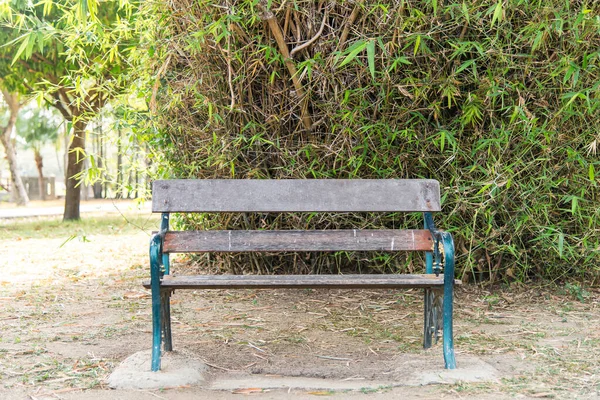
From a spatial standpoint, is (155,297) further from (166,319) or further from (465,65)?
(465,65)

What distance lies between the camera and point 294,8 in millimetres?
4020

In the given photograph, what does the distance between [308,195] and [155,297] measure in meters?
0.97

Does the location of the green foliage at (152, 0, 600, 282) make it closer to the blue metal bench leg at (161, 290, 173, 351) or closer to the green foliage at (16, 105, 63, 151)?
the blue metal bench leg at (161, 290, 173, 351)

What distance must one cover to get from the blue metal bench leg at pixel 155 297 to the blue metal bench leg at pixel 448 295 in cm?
131

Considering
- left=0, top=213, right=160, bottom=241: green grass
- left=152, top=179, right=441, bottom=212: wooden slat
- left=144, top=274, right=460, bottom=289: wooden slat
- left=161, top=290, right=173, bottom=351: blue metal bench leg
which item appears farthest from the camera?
left=0, top=213, right=160, bottom=241: green grass

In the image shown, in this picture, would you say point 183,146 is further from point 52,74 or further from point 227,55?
point 52,74

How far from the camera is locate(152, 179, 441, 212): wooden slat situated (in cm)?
326

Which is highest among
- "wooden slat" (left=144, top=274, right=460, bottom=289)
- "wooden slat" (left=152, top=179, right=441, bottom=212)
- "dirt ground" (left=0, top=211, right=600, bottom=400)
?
"wooden slat" (left=152, top=179, right=441, bottom=212)

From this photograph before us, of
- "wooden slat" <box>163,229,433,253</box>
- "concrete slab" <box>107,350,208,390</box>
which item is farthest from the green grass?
"concrete slab" <box>107,350,208,390</box>

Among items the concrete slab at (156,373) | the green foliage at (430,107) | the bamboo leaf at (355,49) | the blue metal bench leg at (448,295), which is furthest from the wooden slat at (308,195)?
the green foliage at (430,107)

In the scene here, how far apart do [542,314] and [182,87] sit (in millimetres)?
2993

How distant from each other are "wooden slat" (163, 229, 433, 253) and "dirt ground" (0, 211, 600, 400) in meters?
0.57

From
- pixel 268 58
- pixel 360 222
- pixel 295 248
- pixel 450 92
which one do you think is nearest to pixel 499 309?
pixel 360 222

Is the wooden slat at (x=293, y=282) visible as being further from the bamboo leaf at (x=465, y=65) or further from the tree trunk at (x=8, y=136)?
the tree trunk at (x=8, y=136)
